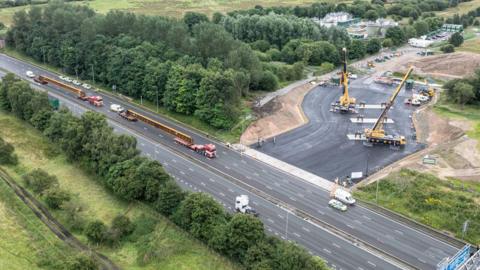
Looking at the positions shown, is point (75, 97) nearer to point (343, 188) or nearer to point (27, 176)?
point (27, 176)

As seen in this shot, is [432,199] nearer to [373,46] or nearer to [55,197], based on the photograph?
[55,197]

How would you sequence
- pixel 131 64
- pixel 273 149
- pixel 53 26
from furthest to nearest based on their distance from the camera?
pixel 53 26, pixel 131 64, pixel 273 149

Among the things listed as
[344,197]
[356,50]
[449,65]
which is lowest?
[344,197]

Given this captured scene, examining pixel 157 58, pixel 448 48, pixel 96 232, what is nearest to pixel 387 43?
pixel 448 48

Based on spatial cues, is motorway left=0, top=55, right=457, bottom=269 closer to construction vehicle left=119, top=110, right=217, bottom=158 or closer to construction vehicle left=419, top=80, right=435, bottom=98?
construction vehicle left=119, top=110, right=217, bottom=158

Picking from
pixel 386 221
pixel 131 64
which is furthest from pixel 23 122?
pixel 386 221

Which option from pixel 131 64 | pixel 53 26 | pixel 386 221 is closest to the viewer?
pixel 386 221
